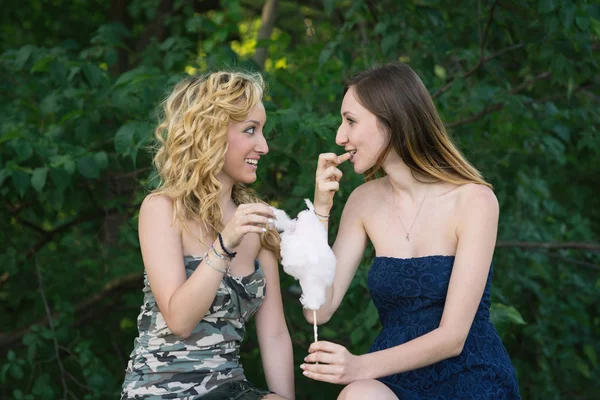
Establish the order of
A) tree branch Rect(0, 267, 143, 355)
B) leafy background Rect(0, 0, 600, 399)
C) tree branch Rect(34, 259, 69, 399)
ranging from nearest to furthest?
leafy background Rect(0, 0, 600, 399) < tree branch Rect(34, 259, 69, 399) < tree branch Rect(0, 267, 143, 355)

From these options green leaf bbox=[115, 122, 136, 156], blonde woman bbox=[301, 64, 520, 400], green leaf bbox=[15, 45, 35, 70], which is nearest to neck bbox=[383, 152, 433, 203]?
blonde woman bbox=[301, 64, 520, 400]

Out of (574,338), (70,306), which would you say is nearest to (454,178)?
(70,306)

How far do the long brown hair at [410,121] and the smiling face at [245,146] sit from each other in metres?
0.38

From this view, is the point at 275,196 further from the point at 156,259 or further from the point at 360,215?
the point at 156,259

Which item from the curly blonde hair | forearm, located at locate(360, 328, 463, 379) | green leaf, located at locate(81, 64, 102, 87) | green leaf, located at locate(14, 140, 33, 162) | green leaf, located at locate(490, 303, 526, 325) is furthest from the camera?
green leaf, located at locate(81, 64, 102, 87)

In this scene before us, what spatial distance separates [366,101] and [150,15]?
9.71 ft

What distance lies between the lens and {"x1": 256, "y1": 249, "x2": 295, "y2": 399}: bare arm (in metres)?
2.87

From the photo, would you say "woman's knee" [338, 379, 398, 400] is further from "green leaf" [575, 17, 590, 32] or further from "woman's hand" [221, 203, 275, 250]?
"green leaf" [575, 17, 590, 32]

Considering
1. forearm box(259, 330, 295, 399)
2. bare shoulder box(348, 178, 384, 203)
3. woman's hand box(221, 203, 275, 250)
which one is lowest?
forearm box(259, 330, 295, 399)

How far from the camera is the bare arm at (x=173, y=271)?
8.09 ft

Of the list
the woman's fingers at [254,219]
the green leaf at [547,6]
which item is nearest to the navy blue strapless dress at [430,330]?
the woman's fingers at [254,219]

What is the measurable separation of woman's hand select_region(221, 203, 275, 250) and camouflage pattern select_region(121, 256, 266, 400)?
0.93 ft

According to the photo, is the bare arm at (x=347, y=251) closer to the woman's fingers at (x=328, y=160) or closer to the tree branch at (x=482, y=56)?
the woman's fingers at (x=328, y=160)

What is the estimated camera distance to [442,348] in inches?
101
